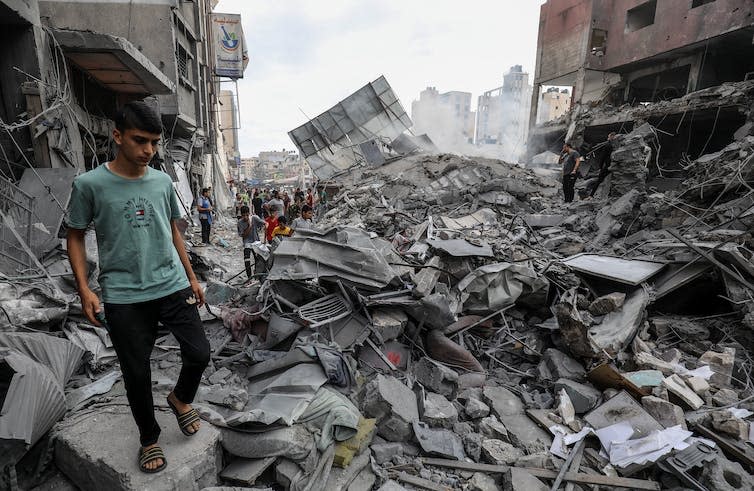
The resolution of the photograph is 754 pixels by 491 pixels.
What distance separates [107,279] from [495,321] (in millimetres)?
4004

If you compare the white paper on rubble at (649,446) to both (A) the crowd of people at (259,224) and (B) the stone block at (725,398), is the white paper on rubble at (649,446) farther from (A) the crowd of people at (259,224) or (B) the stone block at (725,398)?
(A) the crowd of people at (259,224)

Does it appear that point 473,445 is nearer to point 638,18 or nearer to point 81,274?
point 81,274

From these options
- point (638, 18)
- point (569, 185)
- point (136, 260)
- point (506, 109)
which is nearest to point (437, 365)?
point (136, 260)

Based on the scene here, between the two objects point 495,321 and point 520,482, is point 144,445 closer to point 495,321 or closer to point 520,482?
point 520,482

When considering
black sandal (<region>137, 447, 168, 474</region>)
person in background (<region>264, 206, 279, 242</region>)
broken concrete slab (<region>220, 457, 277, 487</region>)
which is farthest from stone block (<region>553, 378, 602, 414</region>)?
person in background (<region>264, 206, 279, 242</region>)

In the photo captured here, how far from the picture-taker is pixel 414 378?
139 inches

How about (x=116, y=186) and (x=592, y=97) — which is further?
(x=592, y=97)

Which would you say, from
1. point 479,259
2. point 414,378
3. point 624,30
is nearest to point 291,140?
point 624,30

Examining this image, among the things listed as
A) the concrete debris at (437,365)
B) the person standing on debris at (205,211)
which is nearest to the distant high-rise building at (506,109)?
the person standing on debris at (205,211)

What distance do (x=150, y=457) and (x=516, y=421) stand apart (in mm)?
2660

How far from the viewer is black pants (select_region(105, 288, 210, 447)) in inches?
69.6

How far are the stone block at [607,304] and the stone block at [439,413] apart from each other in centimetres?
212

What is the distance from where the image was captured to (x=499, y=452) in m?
2.75

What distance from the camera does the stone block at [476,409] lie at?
10.4 feet
